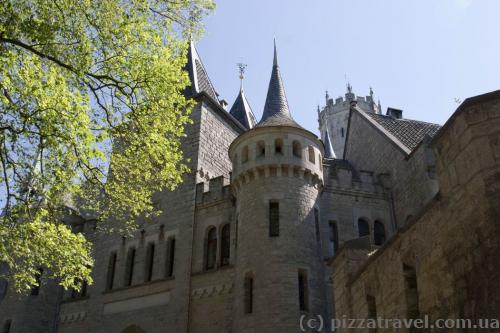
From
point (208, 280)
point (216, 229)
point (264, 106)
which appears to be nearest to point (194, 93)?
point (264, 106)

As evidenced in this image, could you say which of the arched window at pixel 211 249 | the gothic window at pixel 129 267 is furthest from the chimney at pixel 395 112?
the gothic window at pixel 129 267

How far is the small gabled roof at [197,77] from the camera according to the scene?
2706 cm

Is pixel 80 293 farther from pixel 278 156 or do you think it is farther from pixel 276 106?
pixel 276 106

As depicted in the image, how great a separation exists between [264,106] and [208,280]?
7550 millimetres

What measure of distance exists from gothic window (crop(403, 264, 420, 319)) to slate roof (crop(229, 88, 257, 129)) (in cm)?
Answer: 2181

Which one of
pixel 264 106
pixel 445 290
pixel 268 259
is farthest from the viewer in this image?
pixel 264 106

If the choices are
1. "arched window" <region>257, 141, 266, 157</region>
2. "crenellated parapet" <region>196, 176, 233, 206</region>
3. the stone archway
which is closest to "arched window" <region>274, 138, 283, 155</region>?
"arched window" <region>257, 141, 266, 157</region>

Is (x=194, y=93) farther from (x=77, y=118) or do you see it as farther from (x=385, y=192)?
(x=77, y=118)

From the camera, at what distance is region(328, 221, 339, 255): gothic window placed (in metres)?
19.3

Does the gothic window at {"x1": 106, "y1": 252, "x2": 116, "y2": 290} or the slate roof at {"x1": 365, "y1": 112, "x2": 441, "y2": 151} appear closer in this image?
the gothic window at {"x1": 106, "y1": 252, "x2": 116, "y2": 290}

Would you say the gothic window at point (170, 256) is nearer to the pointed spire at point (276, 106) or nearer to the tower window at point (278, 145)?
the tower window at point (278, 145)

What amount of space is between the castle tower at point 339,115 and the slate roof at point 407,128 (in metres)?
31.3

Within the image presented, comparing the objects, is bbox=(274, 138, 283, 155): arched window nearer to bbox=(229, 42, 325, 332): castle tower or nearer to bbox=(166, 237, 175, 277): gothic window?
bbox=(229, 42, 325, 332): castle tower

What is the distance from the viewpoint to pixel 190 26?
1234 centimetres
